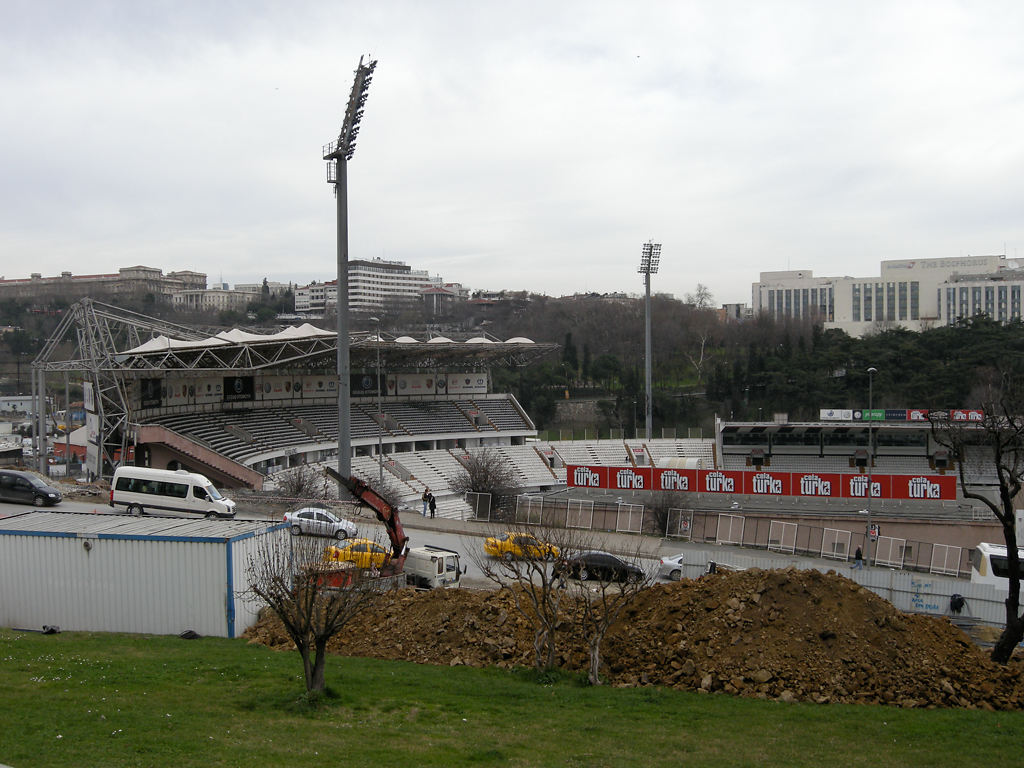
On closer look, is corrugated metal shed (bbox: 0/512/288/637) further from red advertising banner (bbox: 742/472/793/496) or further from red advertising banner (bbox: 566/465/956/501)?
red advertising banner (bbox: 742/472/793/496)

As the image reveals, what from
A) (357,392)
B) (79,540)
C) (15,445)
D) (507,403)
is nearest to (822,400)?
(507,403)

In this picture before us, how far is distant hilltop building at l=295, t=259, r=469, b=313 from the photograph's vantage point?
132875 mm

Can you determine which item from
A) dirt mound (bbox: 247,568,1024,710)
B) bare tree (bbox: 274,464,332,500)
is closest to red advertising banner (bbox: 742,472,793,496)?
bare tree (bbox: 274,464,332,500)

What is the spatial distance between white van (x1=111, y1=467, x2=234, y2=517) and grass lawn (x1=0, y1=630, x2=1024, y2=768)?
1147cm

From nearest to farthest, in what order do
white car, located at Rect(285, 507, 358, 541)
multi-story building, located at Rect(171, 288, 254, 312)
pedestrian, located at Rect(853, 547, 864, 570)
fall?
white car, located at Rect(285, 507, 358, 541) < pedestrian, located at Rect(853, 547, 864, 570) < multi-story building, located at Rect(171, 288, 254, 312)

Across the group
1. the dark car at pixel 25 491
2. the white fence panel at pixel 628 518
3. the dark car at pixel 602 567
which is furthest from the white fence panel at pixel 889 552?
the dark car at pixel 25 491

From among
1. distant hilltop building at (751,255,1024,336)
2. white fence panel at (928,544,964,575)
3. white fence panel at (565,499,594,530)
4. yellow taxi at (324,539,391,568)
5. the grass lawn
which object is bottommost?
white fence panel at (928,544,964,575)

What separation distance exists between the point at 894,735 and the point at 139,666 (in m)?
10.3

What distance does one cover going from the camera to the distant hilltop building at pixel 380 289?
436ft

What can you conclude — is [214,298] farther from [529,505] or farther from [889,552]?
[889,552]

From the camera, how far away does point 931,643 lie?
13.0m

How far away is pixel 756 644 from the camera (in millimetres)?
12695

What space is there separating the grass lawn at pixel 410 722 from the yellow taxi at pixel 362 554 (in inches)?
118

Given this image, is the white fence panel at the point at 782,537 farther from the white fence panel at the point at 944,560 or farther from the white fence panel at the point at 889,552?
the white fence panel at the point at 944,560
